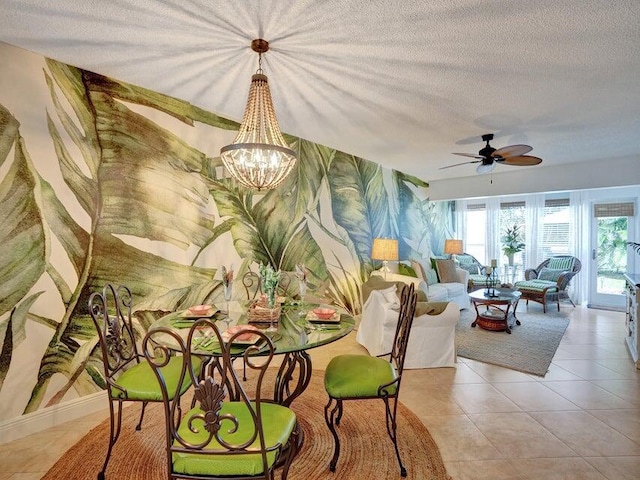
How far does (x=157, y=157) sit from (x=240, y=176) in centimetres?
109

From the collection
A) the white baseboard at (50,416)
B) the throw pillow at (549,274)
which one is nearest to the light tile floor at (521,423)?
the white baseboard at (50,416)

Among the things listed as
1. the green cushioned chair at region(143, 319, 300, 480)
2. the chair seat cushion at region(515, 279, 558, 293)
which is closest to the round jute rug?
the green cushioned chair at region(143, 319, 300, 480)

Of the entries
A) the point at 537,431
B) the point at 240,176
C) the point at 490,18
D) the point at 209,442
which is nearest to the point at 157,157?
the point at 240,176

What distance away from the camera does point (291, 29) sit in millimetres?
2039

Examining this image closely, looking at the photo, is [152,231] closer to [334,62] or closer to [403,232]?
[334,62]

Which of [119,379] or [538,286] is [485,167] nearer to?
[538,286]

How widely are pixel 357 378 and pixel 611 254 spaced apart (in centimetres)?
704

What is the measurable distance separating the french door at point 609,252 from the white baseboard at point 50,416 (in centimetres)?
811

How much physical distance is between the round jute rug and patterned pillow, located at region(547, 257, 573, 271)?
573 cm

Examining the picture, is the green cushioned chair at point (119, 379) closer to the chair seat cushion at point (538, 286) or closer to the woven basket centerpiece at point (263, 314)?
the woven basket centerpiece at point (263, 314)

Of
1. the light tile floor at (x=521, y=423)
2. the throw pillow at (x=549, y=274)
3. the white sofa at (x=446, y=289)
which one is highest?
the throw pillow at (x=549, y=274)

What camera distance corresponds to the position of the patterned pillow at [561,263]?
6.53 m

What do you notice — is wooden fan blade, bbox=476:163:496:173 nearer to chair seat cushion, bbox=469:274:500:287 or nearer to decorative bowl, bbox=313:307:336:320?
decorative bowl, bbox=313:307:336:320

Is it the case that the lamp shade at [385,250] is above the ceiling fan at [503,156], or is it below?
below
